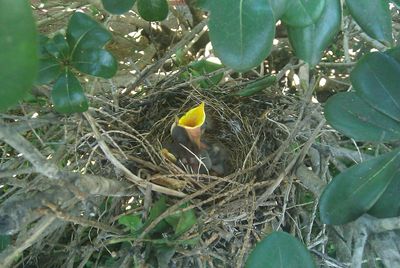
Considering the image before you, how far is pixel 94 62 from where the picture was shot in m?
0.81

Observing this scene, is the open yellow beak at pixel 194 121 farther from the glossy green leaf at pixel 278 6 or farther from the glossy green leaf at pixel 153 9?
the glossy green leaf at pixel 278 6

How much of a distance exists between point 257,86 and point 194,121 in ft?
0.59

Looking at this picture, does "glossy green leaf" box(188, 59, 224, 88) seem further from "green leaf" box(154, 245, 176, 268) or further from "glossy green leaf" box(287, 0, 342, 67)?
"glossy green leaf" box(287, 0, 342, 67)

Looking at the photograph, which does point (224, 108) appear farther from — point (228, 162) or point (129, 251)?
point (129, 251)

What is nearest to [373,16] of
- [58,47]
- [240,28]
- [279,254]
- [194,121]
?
[240,28]

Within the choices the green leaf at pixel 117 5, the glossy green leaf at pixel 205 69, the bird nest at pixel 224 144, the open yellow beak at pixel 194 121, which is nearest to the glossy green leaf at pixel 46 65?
the green leaf at pixel 117 5

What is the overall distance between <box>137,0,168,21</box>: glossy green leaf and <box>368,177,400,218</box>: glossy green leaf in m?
0.46

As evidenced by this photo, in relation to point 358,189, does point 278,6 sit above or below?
above

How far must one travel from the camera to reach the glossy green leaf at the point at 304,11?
2.02 feet

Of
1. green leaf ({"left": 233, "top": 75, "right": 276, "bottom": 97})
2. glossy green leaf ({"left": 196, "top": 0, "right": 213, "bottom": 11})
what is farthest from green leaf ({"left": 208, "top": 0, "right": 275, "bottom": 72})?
green leaf ({"left": 233, "top": 75, "right": 276, "bottom": 97})

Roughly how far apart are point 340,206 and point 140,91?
0.73 meters

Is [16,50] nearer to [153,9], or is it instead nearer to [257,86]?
[153,9]

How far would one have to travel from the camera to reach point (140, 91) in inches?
53.6

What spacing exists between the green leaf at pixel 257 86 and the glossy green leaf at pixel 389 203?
1.65 feet
